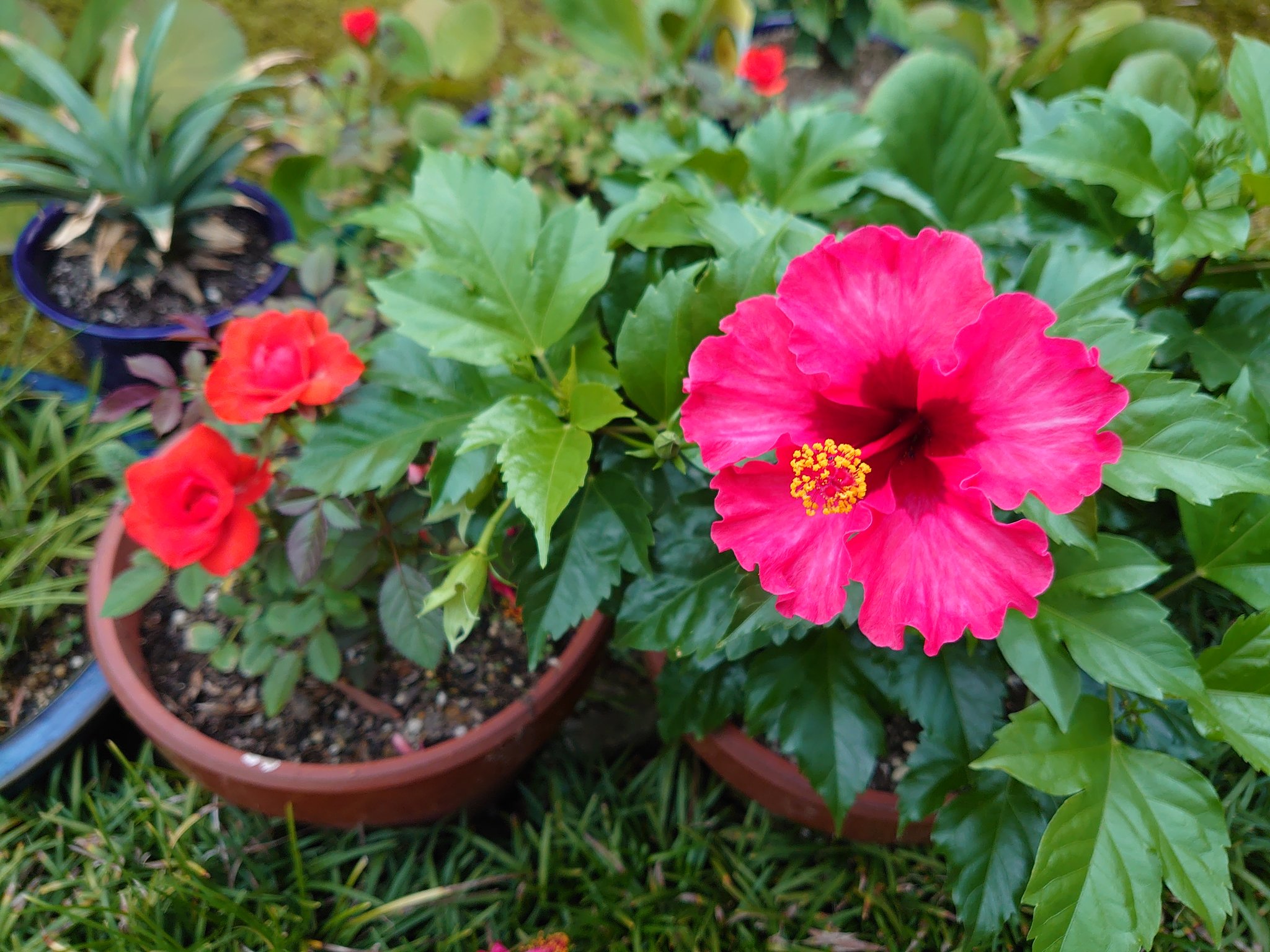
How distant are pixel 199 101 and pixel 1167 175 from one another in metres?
1.80

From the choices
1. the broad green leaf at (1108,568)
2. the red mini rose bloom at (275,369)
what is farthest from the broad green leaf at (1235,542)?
the red mini rose bloom at (275,369)

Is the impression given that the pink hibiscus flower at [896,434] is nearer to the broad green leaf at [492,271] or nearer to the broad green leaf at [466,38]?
the broad green leaf at [492,271]

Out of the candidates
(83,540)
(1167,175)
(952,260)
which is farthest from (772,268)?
(83,540)

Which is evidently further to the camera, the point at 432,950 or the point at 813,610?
the point at 432,950

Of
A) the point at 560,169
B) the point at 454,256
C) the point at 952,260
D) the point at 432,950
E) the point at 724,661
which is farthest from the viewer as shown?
the point at 560,169

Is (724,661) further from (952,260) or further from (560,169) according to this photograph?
(560,169)

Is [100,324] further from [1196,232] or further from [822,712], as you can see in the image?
[1196,232]

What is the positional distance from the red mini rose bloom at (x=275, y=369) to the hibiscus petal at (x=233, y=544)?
5.8 inches

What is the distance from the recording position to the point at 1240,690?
884 mm

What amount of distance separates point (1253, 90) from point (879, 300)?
22.9 inches

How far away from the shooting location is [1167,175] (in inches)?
39.8

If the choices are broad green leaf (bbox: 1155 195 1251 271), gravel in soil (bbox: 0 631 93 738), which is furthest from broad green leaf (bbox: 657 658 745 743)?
gravel in soil (bbox: 0 631 93 738)

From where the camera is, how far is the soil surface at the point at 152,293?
1.82 meters

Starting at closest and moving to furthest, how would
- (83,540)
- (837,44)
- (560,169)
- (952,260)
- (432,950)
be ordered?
(952,260), (432,950), (83,540), (560,169), (837,44)
